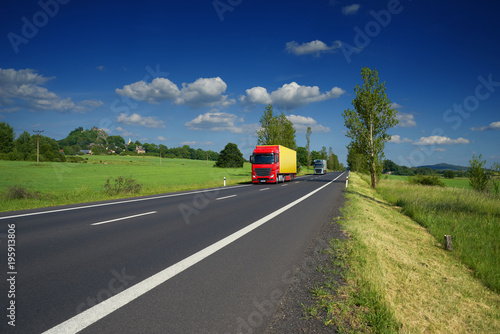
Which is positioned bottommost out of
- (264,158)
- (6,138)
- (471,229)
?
(471,229)

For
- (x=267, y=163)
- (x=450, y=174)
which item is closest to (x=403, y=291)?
(x=267, y=163)

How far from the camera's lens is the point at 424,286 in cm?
398

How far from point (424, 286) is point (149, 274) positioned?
4.22 metres

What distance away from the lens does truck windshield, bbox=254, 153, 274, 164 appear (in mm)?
23852

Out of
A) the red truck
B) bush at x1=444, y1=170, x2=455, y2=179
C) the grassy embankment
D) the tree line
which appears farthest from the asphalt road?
bush at x1=444, y1=170, x2=455, y2=179

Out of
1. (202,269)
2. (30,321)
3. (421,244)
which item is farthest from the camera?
(421,244)

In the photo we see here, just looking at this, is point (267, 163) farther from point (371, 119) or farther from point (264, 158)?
point (371, 119)

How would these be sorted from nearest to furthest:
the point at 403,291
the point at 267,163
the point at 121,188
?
the point at 403,291 → the point at 121,188 → the point at 267,163

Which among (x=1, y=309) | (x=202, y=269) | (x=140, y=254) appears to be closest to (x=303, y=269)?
(x=202, y=269)

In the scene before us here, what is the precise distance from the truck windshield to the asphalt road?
16.7 metres

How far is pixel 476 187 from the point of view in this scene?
21.5 m

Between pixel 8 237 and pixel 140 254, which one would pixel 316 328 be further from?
pixel 8 237

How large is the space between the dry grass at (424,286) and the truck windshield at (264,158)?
675 inches

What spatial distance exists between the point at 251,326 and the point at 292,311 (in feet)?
1.83
